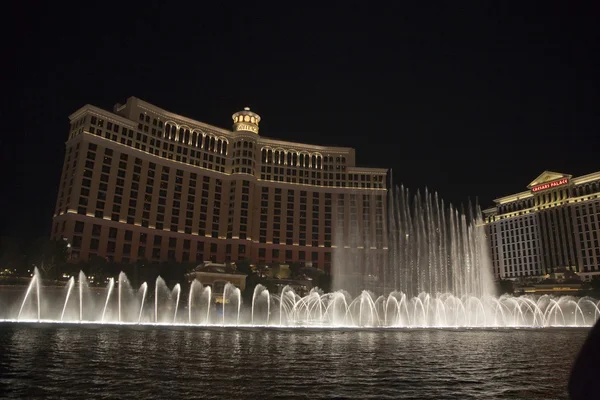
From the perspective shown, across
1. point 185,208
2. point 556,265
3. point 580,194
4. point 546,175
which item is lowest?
point 556,265

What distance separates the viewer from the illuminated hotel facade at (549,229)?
116 meters

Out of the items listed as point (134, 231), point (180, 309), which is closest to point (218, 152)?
point (134, 231)

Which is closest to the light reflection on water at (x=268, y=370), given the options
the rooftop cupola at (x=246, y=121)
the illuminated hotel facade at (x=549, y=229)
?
the rooftop cupola at (x=246, y=121)

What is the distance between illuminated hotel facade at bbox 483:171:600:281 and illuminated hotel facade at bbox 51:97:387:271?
148 ft

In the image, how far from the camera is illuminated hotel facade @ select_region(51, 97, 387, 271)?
9600 centimetres

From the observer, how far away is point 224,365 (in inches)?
604

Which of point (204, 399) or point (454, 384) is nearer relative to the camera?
point (204, 399)

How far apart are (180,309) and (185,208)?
54660 mm

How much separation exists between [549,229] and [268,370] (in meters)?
133

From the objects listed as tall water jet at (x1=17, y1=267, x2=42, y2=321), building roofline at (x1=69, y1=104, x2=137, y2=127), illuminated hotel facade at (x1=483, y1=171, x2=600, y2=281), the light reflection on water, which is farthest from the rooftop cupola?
the light reflection on water

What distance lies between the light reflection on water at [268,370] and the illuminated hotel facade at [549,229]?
111444 millimetres

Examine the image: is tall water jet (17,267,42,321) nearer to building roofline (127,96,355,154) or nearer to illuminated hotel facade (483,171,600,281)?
building roofline (127,96,355,154)

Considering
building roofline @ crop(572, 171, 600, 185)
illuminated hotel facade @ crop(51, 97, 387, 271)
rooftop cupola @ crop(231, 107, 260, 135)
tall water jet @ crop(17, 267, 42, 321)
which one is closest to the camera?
tall water jet @ crop(17, 267, 42, 321)

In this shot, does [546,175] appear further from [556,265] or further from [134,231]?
[134,231]
